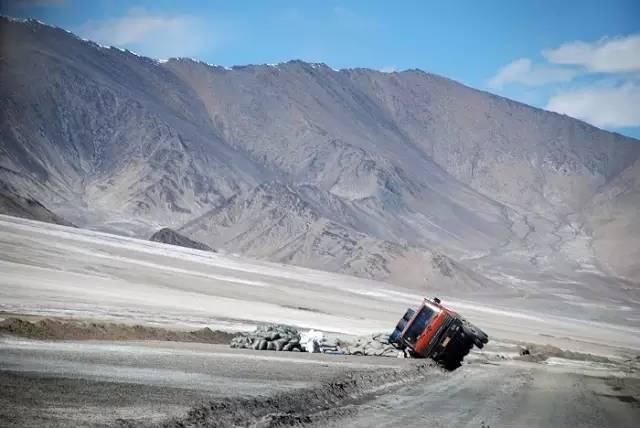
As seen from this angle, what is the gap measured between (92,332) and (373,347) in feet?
36.2

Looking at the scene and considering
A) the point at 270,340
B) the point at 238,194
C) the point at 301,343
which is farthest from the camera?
the point at 238,194

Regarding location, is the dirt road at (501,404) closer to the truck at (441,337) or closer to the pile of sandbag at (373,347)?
the truck at (441,337)

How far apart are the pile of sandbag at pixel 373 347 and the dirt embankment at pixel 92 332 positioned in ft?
16.1

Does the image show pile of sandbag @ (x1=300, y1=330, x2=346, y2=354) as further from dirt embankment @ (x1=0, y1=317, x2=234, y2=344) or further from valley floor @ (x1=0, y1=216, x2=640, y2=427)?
dirt embankment @ (x1=0, y1=317, x2=234, y2=344)

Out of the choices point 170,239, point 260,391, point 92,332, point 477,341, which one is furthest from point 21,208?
point 260,391

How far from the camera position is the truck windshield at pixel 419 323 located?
94.7 ft

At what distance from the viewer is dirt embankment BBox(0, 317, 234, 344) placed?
21516 millimetres

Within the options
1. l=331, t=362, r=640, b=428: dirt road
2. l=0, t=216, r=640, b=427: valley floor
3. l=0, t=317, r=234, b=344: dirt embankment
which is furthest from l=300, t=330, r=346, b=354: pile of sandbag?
l=331, t=362, r=640, b=428: dirt road

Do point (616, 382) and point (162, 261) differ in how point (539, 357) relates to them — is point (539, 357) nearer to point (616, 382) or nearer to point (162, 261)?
point (616, 382)

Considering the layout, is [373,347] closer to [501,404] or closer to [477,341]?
[477,341]

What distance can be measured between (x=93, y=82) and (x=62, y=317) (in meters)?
168

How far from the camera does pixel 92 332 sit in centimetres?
2431

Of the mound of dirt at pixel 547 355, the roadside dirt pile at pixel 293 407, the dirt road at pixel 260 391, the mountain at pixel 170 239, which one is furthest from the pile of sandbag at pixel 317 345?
the mountain at pixel 170 239

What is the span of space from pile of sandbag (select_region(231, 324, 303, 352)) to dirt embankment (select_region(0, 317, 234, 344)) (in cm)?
192
